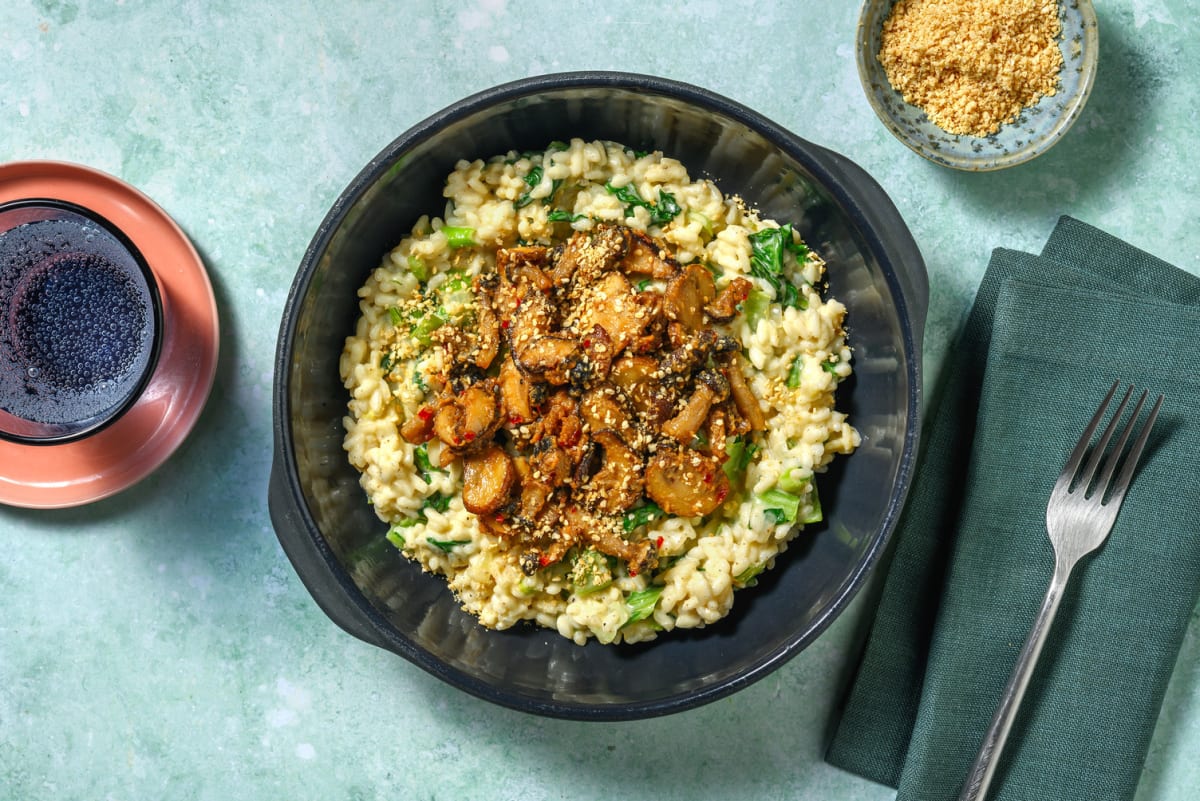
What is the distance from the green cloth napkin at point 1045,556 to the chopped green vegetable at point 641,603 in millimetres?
805

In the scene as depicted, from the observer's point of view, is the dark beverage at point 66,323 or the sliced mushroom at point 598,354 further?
the dark beverage at point 66,323

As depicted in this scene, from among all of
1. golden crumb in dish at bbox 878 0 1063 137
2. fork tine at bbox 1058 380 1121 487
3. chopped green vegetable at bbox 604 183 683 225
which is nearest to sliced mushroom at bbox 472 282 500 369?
chopped green vegetable at bbox 604 183 683 225

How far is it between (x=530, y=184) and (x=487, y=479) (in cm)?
94

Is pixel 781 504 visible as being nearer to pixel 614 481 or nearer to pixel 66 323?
pixel 614 481

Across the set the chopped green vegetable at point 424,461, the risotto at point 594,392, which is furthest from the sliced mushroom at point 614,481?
the chopped green vegetable at point 424,461

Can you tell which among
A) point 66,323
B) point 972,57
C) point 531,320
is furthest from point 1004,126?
point 66,323

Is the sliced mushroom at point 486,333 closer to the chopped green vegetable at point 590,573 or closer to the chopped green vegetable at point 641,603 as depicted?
the chopped green vegetable at point 590,573

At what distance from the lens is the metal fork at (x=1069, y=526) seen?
122 inches

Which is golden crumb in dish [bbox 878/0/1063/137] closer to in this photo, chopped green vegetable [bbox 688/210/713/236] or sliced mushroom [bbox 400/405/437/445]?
chopped green vegetable [bbox 688/210/713/236]

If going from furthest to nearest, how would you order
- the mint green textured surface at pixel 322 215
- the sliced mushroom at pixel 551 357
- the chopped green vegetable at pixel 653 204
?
the mint green textured surface at pixel 322 215
the chopped green vegetable at pixel 653 204
the sliced mushroom at pixel 551 357

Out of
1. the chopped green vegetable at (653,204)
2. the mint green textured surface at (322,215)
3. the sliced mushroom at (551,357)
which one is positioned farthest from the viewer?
the mint green textured surface at (322,215)

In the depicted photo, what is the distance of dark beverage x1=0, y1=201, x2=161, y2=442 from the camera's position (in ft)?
10.1

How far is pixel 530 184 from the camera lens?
121 inches

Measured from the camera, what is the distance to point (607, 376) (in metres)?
2.94
